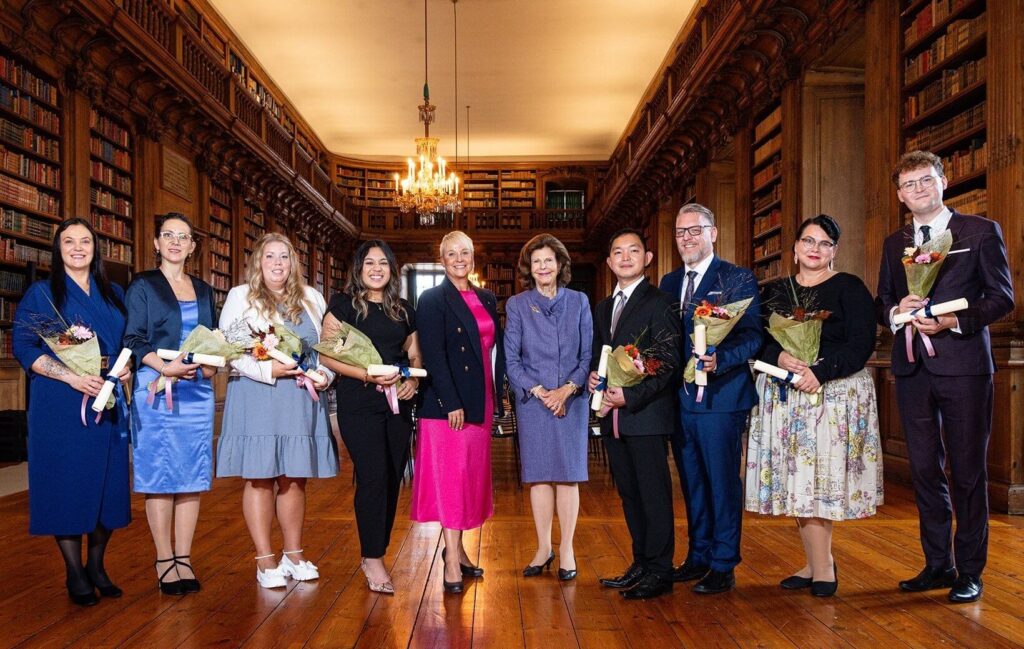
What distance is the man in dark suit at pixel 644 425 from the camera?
2.99 meters

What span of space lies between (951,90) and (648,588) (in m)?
3.74

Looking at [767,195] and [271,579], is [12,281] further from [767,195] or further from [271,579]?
[767,195]

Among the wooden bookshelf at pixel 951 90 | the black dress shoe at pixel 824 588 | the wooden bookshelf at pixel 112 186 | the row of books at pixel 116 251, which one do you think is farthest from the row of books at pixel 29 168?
the wooden bookshelf at pixel 951 90

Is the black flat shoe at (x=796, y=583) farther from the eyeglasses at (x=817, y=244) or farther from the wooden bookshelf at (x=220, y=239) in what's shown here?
the wooden bookshelf at (x=220, y=239)

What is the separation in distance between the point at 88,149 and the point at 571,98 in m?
8.18

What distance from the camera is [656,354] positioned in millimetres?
2990

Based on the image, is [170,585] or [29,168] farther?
[29,168]

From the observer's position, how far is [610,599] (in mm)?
2982

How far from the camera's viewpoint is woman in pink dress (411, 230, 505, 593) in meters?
3.09

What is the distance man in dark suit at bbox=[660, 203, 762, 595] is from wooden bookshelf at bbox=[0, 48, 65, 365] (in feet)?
17.8

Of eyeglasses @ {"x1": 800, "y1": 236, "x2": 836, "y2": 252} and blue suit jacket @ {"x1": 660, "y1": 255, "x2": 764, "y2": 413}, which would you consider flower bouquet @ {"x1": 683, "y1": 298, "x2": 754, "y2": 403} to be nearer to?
blue suit jacket @ {"x1": 660, "y1": 255, "x2": 764, "y2": 413}

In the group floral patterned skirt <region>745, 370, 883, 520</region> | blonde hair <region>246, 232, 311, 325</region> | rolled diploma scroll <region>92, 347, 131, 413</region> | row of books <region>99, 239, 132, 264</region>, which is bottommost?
floral patterned skirt <region>745, 370, 883, 520</region>

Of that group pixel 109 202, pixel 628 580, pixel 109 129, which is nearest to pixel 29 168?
pixel 109 202

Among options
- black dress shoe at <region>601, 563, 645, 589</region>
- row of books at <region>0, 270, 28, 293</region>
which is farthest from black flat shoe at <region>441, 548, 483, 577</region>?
row of books at <region>0, 270, 28, 293</region>
